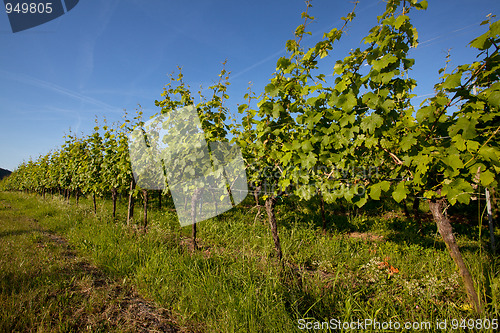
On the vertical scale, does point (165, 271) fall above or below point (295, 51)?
below

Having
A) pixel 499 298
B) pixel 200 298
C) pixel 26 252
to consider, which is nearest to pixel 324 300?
pixel 200 298

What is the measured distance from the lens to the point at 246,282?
8.53 ft

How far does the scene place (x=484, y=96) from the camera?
A: 5.69ft

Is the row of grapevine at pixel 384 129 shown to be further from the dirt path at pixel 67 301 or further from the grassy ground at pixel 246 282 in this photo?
the dirt path at pixel 67 301

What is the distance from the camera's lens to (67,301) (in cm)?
263

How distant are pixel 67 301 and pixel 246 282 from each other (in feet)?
6.73

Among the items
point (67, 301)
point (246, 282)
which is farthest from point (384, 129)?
point (67, 301)

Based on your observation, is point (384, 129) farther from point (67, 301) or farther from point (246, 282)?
point (67, 301)

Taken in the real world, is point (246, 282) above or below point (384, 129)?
below

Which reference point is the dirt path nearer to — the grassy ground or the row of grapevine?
the grassy ground

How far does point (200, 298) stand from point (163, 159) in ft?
9.37

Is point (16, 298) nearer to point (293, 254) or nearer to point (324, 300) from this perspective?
point (324, 300)

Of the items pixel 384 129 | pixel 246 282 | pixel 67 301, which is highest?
pixel 384 129

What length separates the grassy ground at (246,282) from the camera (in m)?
2.24
